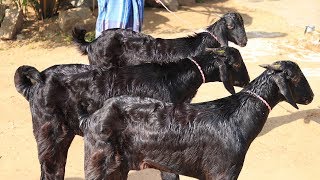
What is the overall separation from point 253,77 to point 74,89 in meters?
4.62

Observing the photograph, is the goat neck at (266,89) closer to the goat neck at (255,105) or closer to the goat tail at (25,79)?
the goat neck at (255,105)

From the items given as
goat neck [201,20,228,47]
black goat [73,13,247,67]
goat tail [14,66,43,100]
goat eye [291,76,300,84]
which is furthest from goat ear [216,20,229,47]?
goat tail [14,66,43,100]

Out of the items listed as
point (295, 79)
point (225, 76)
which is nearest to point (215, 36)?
point (225, 76)

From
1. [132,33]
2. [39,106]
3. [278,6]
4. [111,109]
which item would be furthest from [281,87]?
[278,6]

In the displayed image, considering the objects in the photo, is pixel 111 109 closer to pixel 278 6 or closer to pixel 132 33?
pixel 132 33

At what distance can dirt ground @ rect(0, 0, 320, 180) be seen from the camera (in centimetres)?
602

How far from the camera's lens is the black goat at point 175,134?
4219 mm

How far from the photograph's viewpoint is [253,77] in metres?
8.72

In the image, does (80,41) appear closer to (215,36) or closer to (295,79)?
(215,36)

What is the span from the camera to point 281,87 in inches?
175

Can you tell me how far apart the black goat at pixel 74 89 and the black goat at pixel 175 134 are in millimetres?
506

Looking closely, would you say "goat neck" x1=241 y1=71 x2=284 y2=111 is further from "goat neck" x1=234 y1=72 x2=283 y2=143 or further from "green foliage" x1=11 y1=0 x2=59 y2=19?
"green foliage" x1=11 y1=0 x2=59 y2=19

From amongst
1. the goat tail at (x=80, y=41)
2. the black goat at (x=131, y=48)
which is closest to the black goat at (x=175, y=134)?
the black goat at (x=131, y=48)

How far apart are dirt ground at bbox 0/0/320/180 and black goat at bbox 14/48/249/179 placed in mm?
1000
